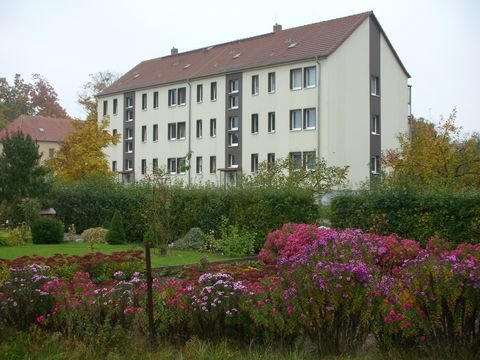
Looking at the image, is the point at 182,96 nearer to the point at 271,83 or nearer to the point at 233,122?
the point at 233,122

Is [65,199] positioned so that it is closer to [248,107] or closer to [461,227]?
[461,227]

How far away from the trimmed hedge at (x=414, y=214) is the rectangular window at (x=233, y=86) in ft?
106

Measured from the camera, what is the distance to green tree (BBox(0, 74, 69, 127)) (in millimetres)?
83856

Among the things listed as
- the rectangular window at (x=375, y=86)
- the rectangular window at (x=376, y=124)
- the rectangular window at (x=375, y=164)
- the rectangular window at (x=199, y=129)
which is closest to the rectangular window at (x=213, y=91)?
the rectangular window at (x=199, y=129)

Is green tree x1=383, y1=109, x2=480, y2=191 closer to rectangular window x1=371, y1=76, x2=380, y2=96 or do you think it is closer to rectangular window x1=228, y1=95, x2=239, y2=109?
rectangular window x1=371, y1=76, x2=380, y2=96

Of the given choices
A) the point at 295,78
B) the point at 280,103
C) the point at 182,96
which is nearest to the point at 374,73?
the point at 295,78

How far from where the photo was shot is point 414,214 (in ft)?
59.5

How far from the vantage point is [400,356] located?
688cm

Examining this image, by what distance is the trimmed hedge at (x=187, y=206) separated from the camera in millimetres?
21078

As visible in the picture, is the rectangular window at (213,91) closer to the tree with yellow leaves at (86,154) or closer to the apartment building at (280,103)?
the apartment building at (280,103)

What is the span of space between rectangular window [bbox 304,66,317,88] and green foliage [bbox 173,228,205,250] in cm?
2480

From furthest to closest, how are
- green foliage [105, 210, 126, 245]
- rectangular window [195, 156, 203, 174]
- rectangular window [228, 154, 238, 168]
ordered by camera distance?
rectangular window [195, 156, 203, 174], rectangular window [228, 154, 238, 168], green foliage [105, 210, 126, 245]

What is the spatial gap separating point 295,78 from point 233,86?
6.69m

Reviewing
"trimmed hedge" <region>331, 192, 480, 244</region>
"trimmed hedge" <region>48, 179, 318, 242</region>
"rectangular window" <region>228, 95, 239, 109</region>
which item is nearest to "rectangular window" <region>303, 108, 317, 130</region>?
"rectangular window" <region>228, 95, 239, 109</region>
